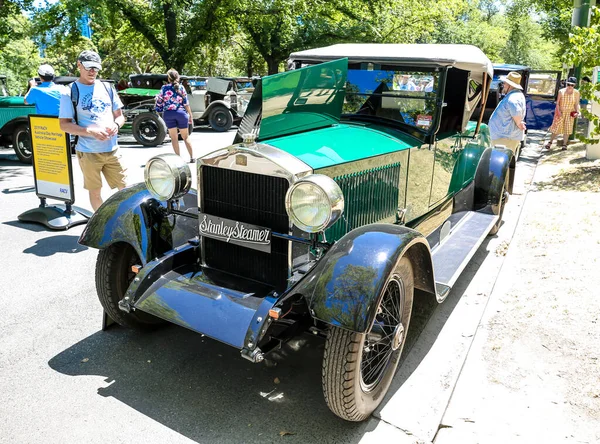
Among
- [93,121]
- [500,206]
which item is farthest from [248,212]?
[500,206]

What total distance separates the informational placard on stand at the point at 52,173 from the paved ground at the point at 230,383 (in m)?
1.54

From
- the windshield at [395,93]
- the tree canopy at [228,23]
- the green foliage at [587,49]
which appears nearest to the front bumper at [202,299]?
the windshield at [395,93]

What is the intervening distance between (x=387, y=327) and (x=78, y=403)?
5.76 ft

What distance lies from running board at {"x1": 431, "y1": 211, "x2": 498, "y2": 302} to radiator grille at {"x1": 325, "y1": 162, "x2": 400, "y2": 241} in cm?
50

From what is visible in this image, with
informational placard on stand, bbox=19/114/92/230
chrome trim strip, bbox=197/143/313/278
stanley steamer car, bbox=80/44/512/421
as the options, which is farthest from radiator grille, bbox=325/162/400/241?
informational placard on stand, bbox=19/114/92/230

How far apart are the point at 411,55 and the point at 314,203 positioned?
198 cm

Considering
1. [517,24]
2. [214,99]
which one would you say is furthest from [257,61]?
[517,24]

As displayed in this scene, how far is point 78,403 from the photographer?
2.79m

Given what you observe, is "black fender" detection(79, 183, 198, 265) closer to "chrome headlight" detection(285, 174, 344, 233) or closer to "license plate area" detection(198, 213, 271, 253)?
"license plate area" detection(198, 213, 271, 253)

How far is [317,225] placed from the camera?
2.66 metres

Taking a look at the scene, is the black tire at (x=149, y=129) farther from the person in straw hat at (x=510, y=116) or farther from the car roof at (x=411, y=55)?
the car roof at (x=411, y=55)

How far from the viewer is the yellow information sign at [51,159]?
18.6 ft

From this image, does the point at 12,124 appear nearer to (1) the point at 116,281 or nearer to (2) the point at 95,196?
(2) the point at 95,196

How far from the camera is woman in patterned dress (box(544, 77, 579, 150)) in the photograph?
10633 millimetres
